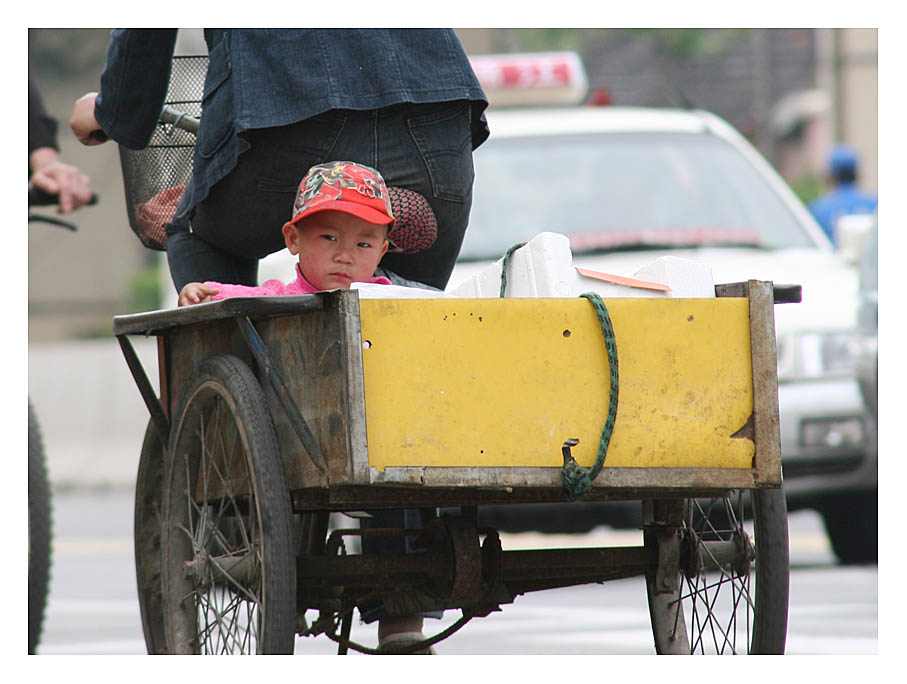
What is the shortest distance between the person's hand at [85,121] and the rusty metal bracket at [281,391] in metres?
0.94

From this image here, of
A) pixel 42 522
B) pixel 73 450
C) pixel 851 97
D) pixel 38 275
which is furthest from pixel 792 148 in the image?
pixel 42 522

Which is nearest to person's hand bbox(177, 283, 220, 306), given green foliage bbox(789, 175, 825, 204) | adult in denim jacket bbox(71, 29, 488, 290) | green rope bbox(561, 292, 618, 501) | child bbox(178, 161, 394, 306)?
child bbox(178, 161, 394, 306)

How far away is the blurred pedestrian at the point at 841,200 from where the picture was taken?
38.7 feet

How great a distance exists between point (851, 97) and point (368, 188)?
20069 mm

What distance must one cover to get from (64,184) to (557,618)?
228 cm

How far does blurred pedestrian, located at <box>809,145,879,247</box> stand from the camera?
1178 centimetres

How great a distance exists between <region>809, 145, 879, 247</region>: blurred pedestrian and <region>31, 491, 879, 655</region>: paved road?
357cm

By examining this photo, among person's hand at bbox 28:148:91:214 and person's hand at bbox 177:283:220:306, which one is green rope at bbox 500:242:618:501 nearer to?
person's hand at bbox 177:283:220:306

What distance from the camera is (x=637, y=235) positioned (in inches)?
288

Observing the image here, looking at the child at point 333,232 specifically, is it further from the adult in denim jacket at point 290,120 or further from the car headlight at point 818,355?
the car headlight at point 818,355

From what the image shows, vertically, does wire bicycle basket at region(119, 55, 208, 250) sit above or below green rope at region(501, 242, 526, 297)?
above

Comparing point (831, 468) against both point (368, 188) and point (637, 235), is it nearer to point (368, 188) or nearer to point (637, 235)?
point (637, 235)

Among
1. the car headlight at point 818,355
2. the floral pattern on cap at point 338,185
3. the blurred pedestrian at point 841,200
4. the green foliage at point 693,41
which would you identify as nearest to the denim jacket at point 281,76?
the floral pattern on cap at point 338,185

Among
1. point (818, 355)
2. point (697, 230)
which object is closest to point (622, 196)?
point (697, 230)
